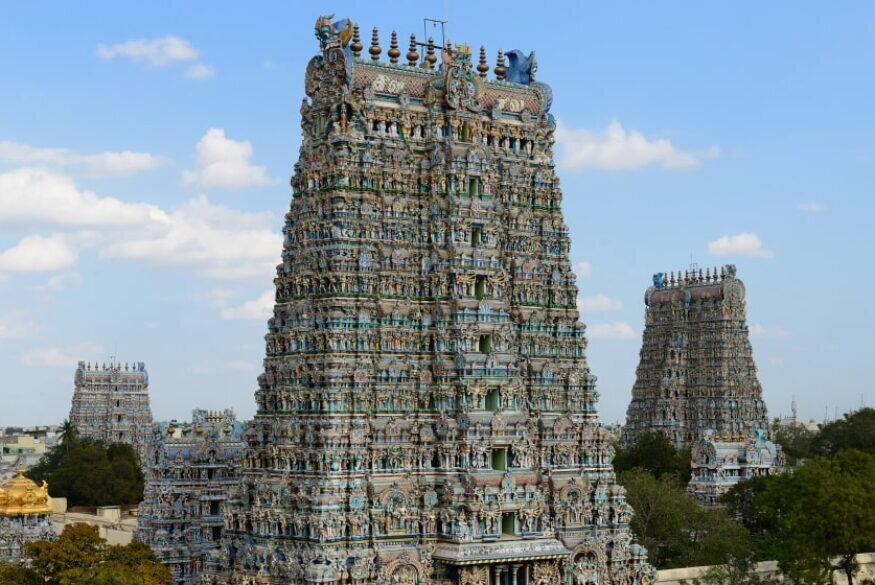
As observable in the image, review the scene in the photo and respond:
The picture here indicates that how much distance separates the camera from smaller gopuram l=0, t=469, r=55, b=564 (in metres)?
68.1

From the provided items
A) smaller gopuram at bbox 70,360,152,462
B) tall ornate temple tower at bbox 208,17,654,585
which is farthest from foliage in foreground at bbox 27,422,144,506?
tall ornate temple tower at bbox 208,17,654,585

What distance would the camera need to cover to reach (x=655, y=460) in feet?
333

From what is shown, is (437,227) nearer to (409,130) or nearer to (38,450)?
(409,130)

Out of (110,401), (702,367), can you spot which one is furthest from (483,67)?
(110,401)

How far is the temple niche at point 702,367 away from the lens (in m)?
109

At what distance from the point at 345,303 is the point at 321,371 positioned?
2.91 m

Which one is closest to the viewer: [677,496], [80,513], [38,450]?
[677,496]

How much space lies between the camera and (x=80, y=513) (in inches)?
3917

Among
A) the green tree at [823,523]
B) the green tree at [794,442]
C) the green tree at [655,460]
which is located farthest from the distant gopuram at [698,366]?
the green tree at [823,523]

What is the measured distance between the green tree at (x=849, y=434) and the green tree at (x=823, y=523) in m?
40.1

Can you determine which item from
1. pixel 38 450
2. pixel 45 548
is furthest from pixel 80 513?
pixel 38 450

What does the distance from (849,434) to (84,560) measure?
71456 mm

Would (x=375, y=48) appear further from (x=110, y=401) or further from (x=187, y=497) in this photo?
(x=110, y=401)

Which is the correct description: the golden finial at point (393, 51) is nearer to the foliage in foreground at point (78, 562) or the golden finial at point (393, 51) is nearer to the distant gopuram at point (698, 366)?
the foliage in foreground at point (78, 562)
